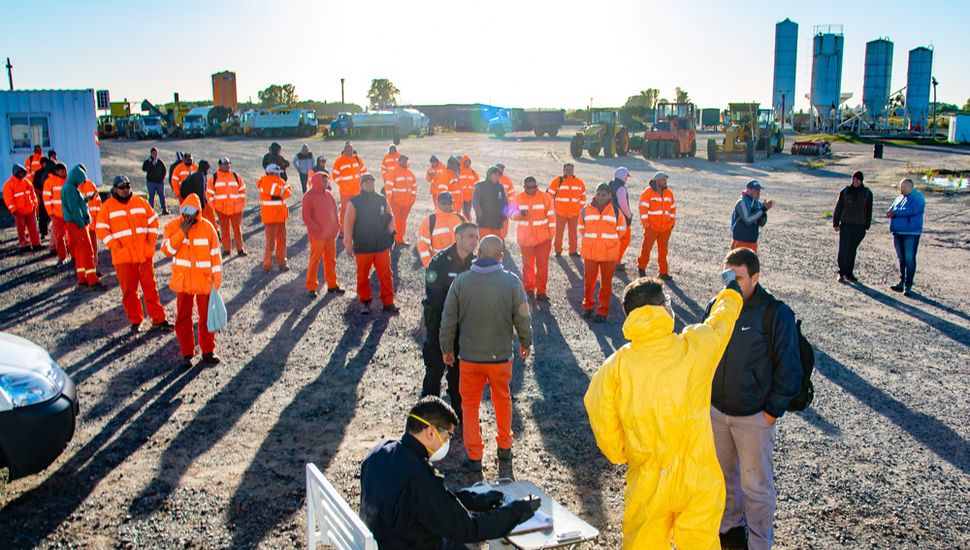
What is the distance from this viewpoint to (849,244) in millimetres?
11977

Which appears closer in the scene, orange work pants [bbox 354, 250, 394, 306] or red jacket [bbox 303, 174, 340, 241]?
orange work pants [bbox 354, 250, 394, 306]

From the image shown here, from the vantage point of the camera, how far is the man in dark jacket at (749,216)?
10438 mm

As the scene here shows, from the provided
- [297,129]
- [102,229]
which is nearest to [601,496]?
[102,229]

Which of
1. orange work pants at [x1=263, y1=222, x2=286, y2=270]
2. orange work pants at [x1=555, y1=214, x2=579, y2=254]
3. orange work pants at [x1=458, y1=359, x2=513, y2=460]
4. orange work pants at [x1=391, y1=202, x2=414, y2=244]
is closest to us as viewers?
orange work pants at [x1=458, y1=359, x2=513, y2=460]

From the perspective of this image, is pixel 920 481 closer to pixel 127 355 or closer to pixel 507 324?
pixel 507 324

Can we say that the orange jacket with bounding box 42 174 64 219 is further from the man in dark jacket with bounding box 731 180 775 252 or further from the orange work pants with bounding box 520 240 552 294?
the man in dark jacket with bounding box 731 180 775 252

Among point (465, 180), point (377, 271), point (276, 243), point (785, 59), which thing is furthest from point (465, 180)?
point (785, 59)

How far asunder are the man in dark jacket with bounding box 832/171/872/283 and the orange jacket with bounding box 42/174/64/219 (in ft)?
42.1

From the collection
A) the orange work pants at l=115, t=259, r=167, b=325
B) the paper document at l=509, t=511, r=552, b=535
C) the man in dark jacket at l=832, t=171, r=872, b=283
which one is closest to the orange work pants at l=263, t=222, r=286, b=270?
the orange work pants at l=115, t=259, r=167, b=325

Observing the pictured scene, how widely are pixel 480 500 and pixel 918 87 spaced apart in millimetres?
72285

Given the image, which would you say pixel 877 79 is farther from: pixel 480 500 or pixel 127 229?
pixel 480 500

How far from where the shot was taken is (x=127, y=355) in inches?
339

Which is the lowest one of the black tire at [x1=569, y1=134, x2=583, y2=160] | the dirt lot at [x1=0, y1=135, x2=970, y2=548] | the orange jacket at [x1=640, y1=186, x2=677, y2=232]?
the dirt lot at [x1=0, y1=135, x2=970, y2=548]

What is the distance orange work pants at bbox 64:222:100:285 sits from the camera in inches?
432
